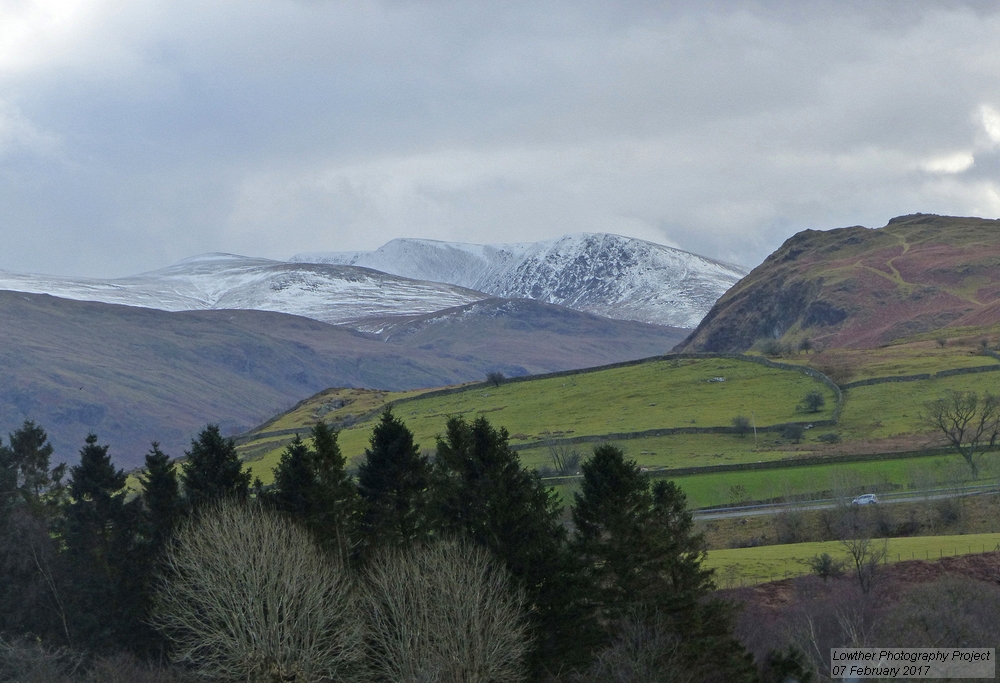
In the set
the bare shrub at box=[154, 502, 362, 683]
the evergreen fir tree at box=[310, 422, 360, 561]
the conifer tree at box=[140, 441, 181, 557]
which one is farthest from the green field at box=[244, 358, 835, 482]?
the bare shrub at box=[154, 502, 362, 683]

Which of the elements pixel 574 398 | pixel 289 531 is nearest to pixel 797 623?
pixel 289 531

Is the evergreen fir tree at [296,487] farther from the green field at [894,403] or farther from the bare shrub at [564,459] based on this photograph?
the green field at [894,403]

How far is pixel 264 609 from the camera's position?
3375 cm

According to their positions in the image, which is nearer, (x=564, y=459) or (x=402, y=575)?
(x=402, y=575)

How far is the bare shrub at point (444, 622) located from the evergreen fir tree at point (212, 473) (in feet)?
38.5

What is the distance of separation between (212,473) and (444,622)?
16513 mm

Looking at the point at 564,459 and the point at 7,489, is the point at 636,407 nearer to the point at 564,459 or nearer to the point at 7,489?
the point at 564,459

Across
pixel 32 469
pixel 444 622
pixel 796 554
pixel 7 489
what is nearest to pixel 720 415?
pixel 796 554

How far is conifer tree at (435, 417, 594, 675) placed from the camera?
1409 inches

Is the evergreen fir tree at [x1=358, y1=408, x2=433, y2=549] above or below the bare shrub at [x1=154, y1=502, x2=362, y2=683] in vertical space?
above

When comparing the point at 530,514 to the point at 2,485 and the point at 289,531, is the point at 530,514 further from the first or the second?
the point at 2,485

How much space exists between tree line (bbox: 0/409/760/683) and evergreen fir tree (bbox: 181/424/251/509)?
0.10 m

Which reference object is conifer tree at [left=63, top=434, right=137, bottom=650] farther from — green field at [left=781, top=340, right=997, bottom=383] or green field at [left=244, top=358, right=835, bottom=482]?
green field at [left=781, top=340, right=997, bottom=383]

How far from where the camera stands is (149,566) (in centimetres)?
4422
